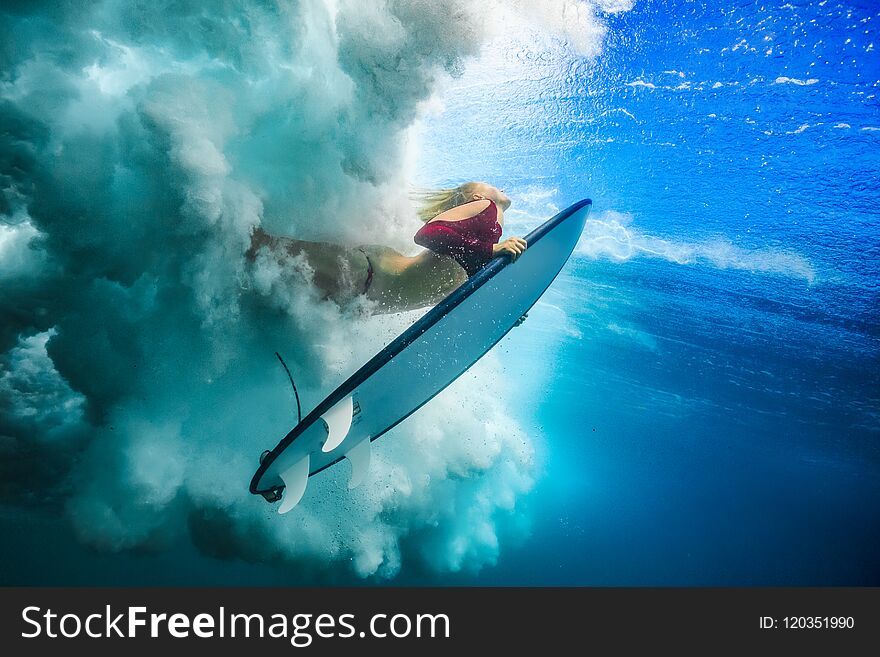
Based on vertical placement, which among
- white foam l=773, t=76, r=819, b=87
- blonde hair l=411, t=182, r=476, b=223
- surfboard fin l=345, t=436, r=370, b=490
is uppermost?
white foam l=773, t=76, r=819, b=87

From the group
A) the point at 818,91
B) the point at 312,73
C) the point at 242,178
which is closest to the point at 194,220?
the point at 242,178

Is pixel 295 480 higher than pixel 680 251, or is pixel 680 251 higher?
pixel 680 251

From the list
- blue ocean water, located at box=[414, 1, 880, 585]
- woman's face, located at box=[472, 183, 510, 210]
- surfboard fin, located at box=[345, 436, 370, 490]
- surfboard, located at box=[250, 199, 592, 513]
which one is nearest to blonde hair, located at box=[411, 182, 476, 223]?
woman's face, located at box=[472, 183, 510, 210]

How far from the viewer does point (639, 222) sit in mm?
7086

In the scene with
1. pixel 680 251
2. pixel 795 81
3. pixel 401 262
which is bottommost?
pixel 401 262

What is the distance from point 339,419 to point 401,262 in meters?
1.97

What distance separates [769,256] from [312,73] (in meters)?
7.84

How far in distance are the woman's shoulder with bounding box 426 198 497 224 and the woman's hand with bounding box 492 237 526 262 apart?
0.36 m

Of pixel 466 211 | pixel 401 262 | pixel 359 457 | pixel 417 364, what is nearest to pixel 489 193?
pixel 466 211

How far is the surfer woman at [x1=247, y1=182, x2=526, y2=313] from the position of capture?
3.89 m

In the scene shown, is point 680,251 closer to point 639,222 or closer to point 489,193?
point 639,222

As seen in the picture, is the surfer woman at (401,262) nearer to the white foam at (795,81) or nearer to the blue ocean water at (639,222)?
the blue ocean water at (639,222)

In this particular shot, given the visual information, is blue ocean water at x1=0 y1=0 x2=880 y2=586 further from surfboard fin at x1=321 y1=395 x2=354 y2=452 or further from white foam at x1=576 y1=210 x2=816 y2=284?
surfboard fin at x1=321 y1=395 x2=354 y2=452

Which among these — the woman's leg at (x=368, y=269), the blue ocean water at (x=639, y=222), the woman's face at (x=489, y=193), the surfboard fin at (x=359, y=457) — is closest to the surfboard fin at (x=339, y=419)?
the surfboard fin at (x=359, y=457)
